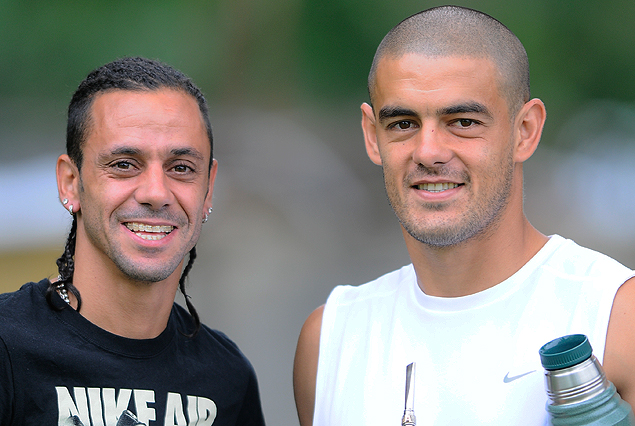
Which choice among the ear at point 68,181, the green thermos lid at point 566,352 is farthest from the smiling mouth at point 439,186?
the ear at point 68,181

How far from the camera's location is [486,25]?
2.47m

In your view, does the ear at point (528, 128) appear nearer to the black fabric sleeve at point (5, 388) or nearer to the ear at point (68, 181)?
the ear at point (68, 181)

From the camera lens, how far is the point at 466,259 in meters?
2.46

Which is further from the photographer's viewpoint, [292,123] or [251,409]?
[292,123]

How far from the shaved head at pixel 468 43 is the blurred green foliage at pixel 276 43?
18.3 feet

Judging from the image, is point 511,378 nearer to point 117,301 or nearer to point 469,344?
point 469,344

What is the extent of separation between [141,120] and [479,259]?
1.24 meters

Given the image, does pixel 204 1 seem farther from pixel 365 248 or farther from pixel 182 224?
pixel 182 224

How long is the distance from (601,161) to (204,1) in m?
4.81

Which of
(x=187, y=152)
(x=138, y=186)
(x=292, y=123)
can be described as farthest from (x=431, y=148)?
(x=292, y=123)

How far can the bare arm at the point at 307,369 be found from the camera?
271 centimetres

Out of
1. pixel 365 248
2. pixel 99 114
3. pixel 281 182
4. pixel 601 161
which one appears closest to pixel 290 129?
pixel 281 182

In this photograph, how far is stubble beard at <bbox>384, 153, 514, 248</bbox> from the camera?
2.35 m

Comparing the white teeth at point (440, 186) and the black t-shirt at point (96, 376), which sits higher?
the white teeth at point (440, 186)
